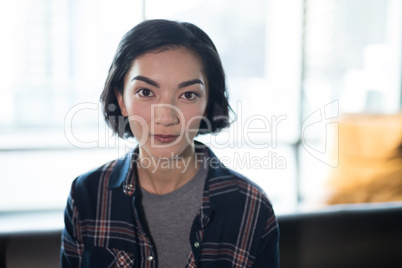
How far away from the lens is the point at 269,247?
1.08 metres

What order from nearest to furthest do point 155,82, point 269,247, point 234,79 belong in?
point 155,82
point 269,247
point 234,79

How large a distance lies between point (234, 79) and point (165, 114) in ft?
8.42

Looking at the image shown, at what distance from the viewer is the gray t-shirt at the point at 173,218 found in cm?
108

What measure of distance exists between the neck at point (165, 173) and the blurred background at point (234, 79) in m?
1.50

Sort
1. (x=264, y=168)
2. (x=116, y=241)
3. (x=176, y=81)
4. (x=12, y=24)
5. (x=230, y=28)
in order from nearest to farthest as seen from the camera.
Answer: (x=176, y=81) → (x=116, y=241) → (x=12, y=24) → (x=230, y=28) → (x=264, y=168)

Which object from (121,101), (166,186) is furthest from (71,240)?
(121,101)

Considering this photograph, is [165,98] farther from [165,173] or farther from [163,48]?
[165,173]

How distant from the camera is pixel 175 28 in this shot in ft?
3.33

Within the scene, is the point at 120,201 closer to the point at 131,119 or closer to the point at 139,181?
the point at 139,181

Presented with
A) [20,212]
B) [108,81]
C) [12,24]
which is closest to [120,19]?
[12,24]

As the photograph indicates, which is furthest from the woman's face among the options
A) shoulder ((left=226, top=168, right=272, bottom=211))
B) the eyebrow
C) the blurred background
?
the blurred background

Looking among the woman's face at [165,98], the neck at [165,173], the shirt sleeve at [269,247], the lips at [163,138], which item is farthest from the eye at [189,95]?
the shirt sleeve at [269,247]

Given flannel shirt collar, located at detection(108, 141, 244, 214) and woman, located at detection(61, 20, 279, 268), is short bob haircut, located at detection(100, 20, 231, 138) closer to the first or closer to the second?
woman, located at detection(61, 20, 279, 268)

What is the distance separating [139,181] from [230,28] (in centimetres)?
248
